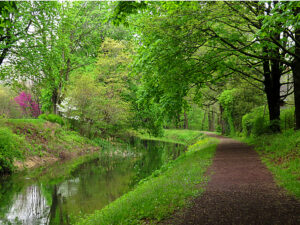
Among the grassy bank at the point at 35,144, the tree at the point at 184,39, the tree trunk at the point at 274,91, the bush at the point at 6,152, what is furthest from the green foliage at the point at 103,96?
the tree trunk at the point at 274,91

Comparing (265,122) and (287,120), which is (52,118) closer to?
(265,122)

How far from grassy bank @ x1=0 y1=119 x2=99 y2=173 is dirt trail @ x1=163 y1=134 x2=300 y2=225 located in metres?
12.2

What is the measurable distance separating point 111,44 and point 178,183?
2148 centimetres

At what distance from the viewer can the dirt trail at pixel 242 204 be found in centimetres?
467

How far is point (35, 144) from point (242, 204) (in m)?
16.6

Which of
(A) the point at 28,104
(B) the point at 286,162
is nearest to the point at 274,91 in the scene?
(B) the point at 286,162

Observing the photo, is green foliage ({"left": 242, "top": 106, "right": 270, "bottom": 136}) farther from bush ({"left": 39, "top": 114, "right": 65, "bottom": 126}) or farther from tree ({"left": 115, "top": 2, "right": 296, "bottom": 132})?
bush ({"left": 39, "top": 114, "right": 65, "bottom": 126})

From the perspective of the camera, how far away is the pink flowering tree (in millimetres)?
33531

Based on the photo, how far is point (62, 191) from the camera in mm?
11328

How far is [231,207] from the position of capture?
17.6 ft

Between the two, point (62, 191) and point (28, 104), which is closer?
point (62, 191)

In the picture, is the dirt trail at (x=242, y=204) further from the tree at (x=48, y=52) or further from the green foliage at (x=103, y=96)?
the green foliage at (x=103, y=96)

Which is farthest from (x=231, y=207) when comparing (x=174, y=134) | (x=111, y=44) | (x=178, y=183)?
(x=174, y=134)

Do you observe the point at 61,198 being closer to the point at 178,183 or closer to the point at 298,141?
the point at 178,183
